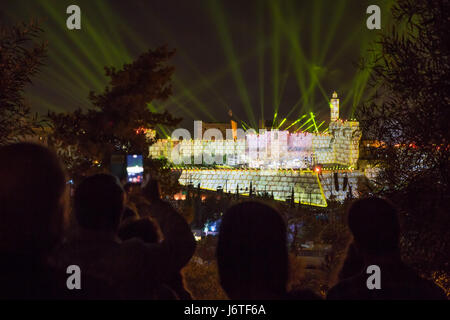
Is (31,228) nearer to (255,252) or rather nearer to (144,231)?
(255,252)

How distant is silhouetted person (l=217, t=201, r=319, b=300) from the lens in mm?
2182

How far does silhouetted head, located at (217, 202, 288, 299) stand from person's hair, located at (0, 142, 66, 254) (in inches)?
37.5

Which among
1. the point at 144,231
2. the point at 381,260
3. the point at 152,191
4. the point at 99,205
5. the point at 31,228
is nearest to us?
the point at 31,228

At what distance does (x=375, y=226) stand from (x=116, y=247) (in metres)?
1.91

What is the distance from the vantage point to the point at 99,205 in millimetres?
2736

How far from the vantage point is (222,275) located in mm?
2281

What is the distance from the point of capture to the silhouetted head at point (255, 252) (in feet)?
7.16

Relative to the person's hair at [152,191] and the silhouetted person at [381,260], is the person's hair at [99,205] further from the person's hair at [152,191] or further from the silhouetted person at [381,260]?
the silhouetted person at [381,260]

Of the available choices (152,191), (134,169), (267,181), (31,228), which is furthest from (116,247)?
(267,181)
